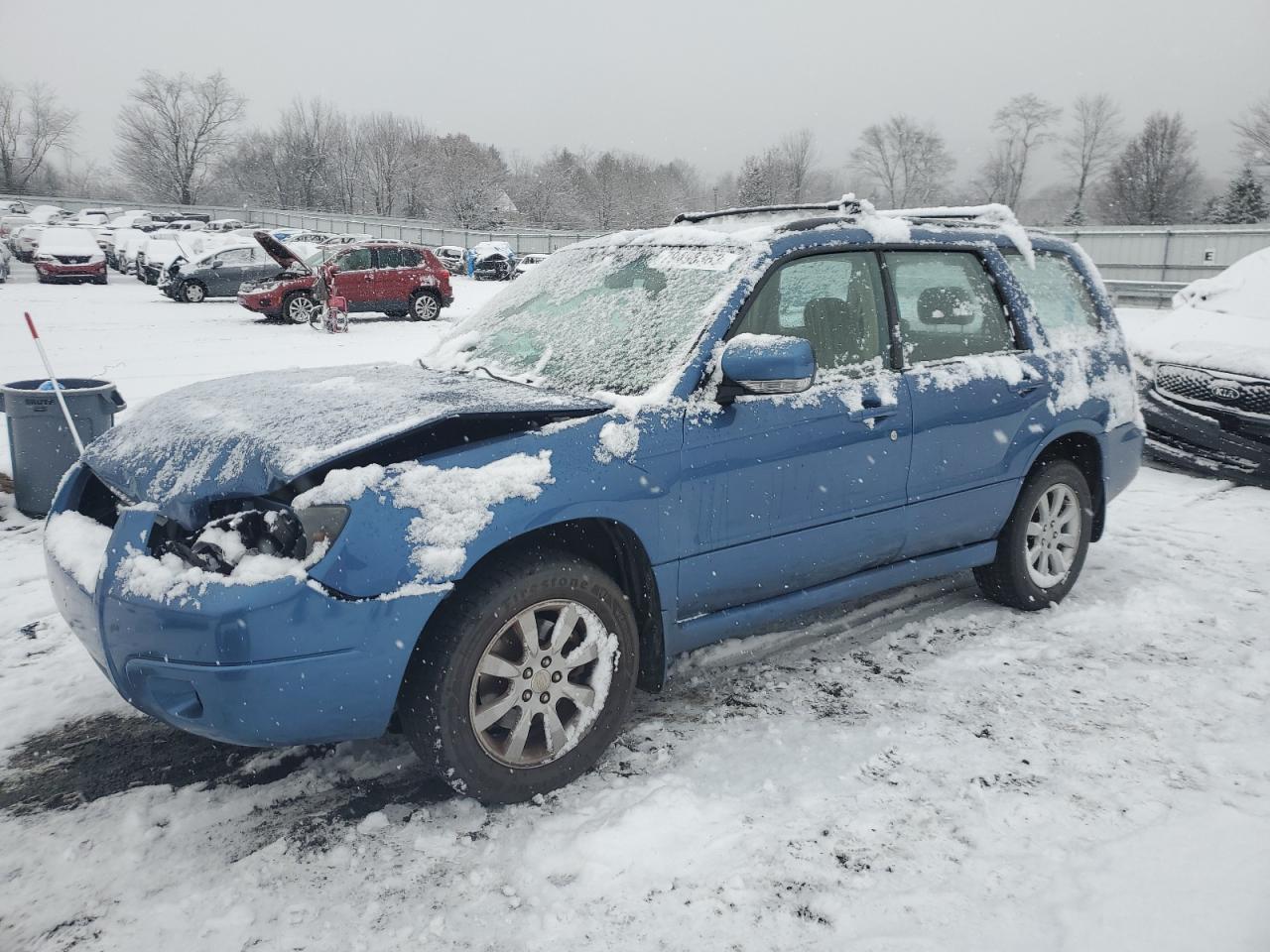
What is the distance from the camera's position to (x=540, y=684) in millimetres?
2844

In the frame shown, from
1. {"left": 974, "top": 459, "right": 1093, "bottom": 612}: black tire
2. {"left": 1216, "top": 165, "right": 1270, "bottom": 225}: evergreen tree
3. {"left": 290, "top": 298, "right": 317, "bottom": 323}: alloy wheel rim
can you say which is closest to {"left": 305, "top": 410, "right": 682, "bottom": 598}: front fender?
{"left": 974, "top": 459, "right": 1093, "bottom": 612}: black tire

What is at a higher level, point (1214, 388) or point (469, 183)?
point (469, 183)

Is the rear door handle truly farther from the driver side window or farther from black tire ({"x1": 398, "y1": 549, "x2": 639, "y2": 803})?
the driver side window

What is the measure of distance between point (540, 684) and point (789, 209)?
92.9 inches

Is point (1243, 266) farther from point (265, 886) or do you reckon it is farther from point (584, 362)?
point (265, 886)

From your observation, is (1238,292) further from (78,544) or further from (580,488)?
(78,544)

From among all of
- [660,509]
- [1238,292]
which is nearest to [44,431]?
[660,509]

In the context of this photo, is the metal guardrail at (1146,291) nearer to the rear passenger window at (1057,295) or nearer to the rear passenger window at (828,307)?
the rear passenger window at (1057,295)

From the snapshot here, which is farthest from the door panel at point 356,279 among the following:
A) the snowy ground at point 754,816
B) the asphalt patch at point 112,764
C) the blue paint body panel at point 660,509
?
the asphalt patch at point 112,764

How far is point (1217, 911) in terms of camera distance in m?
2.39

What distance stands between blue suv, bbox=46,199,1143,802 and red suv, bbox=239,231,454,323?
51.6ft

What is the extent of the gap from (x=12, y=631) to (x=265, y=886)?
8.22 ft

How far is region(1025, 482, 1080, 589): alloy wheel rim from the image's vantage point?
4441 mm

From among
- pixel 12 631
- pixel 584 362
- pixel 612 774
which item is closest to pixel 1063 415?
pixel 584 362
